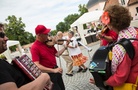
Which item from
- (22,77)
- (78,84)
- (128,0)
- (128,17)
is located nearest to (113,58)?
(128,17)

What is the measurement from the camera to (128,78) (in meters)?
2.27

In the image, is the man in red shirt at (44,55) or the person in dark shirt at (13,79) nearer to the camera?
the person in dark shirt at (13,79)

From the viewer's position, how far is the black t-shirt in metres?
1.52

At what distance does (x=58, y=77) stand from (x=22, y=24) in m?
46.4

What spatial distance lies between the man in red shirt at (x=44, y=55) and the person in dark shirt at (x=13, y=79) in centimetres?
161

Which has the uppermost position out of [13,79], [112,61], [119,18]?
[119,18]

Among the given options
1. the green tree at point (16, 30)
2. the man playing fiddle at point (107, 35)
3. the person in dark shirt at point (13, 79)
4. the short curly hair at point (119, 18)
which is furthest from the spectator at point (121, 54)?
the green tree at point (16, 30)

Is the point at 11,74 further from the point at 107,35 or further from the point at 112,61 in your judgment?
the point at 107,35

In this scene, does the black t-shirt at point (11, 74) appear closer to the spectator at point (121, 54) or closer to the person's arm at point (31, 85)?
the person's arm at point (31, 85)

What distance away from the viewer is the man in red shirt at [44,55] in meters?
3.45

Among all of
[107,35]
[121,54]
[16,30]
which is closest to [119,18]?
[121,54]

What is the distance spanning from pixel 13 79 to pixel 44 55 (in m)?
2.03

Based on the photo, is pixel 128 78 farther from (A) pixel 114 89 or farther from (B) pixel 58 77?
(B) pixel 58 77

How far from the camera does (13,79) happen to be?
1.60m
